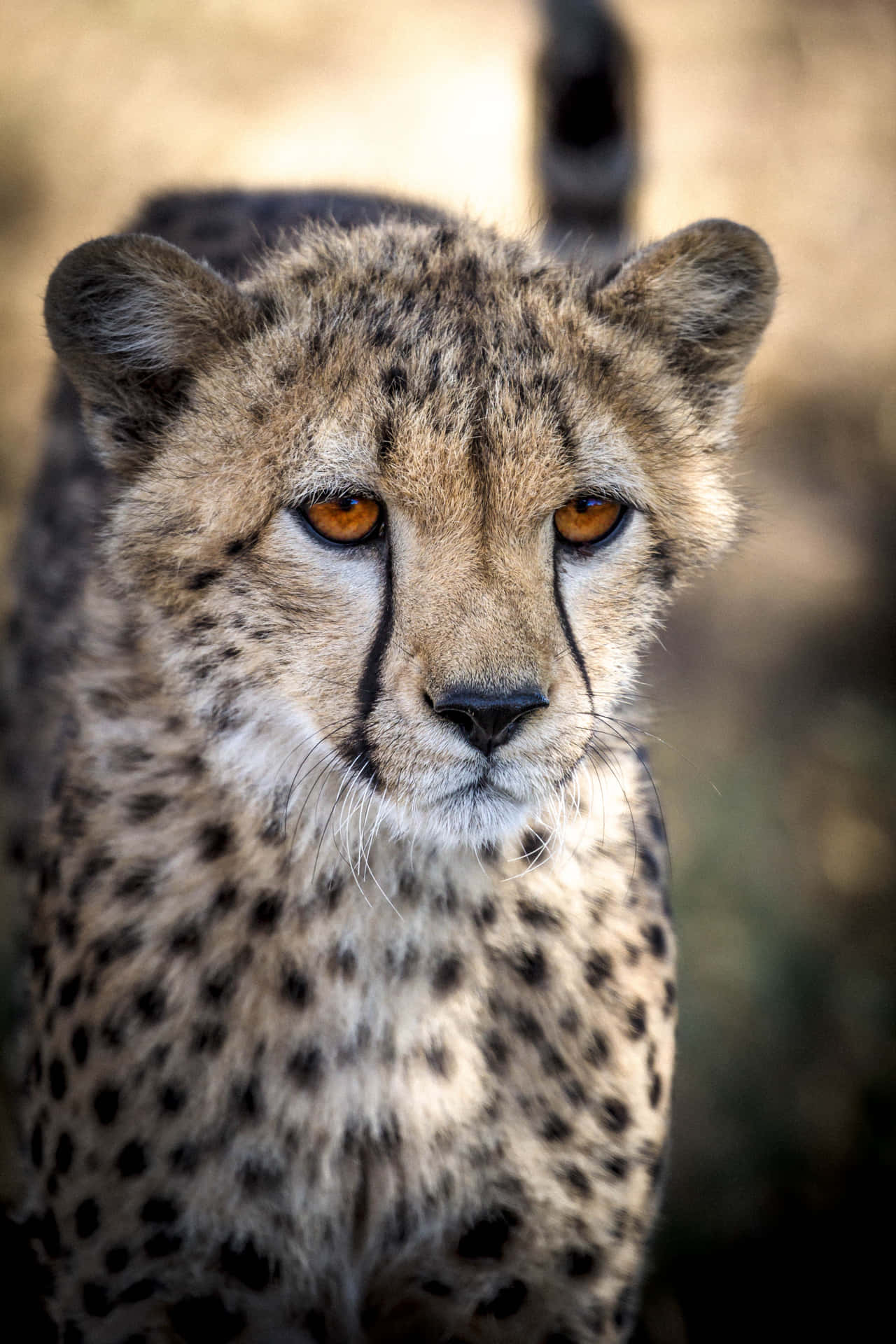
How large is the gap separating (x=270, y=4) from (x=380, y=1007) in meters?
3.86

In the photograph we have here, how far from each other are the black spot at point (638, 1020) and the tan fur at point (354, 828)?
0.6 inches

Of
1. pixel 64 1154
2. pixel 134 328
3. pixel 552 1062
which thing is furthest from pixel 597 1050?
pixel 134 328

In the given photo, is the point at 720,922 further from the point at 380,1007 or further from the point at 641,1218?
the point at 380,1007

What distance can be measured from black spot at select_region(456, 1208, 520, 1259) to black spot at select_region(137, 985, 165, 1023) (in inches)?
18.6

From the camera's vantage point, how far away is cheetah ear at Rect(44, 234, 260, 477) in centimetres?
138

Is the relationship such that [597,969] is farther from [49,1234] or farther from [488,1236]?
[49,1234]

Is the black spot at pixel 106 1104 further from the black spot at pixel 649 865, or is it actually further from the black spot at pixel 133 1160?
the black spot at pixel 649 865

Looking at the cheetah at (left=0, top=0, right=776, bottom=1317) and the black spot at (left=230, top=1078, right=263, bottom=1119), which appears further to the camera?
the black spot at (left=230, top=1078, right=263, bottom=1119)

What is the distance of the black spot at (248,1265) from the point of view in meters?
1.52

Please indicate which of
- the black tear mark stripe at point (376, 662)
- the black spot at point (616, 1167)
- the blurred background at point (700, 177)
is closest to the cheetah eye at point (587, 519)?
the black tear mark stripe at point (376, 662)

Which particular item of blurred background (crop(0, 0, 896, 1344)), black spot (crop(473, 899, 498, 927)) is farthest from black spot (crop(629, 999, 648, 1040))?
blurred background (crop(0, 0, 896, 1344))

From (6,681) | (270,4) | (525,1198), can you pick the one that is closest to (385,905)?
(525,1198)

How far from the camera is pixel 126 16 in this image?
428 cm

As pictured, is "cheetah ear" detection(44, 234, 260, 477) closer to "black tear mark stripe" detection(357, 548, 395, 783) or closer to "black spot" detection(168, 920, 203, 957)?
"black tear mark stripe" detection(357, 548, 395, 783)
